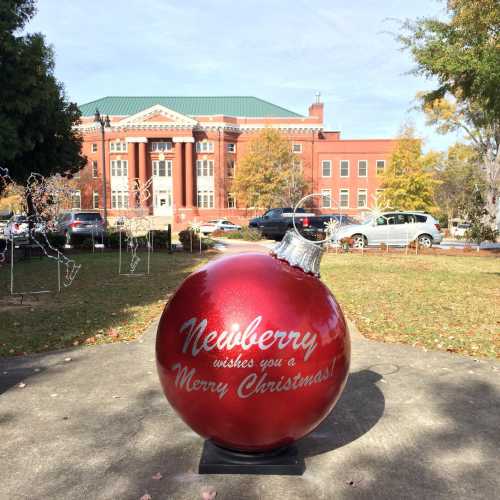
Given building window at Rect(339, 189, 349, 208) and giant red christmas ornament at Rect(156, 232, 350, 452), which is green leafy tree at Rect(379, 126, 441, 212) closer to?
building window at Rect(339, 189, 349, 208)

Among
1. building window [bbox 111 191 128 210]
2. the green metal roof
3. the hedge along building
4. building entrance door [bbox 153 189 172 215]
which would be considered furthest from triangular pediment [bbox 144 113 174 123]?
building window [bbox 111 191 128 210]

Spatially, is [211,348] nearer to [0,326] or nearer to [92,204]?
[0,326]

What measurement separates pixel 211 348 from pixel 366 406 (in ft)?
8.00

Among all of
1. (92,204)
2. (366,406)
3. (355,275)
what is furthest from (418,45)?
(92,204)

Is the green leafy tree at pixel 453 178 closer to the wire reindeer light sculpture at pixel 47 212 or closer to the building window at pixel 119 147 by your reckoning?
→ the building window at pixel 119 147

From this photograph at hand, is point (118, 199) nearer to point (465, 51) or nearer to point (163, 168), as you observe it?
point (163, 168)

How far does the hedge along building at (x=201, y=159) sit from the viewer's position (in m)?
56.2

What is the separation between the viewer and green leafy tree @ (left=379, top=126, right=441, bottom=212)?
44.5 metres

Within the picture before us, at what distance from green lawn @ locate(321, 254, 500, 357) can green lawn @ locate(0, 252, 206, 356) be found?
4359mm

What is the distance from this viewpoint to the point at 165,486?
11.0 ft

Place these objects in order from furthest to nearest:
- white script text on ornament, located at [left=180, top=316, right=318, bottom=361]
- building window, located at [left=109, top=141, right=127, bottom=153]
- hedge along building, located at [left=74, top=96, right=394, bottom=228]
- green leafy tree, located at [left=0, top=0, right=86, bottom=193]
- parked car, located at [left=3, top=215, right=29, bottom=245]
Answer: building window, located at [left=109, top=141, right=127, bottom=153] → hedge along building, located at [left=74, top=96, right=394, bottom=228] → green leafy tree, located at [left=0, top=0, right=86, bottom=193] → parked car, located at [left=3, top=215, right=29, bottom=245] → white script text on ornament, located at [left=180, top=316, right=318, bottom=361]

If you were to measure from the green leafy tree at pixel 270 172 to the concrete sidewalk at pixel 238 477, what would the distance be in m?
47.1

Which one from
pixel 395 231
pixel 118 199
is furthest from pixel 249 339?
pixel 118 199

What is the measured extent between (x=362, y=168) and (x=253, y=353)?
2361 inches
